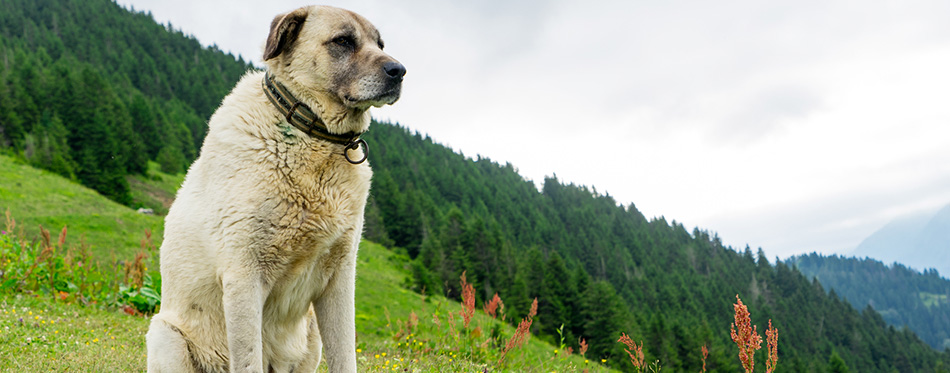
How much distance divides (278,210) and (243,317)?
543 millimetres

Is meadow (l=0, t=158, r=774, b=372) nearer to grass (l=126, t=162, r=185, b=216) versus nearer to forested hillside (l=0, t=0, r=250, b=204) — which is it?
forested hillside (l=0, t=0, r=250, b=204)

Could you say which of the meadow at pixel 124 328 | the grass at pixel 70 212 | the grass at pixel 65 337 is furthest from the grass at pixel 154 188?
the grass at pixel 65 337

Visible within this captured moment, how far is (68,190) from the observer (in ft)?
117

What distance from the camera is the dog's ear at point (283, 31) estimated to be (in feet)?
9.53

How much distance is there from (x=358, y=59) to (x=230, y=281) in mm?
1325

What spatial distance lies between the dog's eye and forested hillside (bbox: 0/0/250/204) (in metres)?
12.2

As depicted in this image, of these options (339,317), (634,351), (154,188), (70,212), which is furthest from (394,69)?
(154,188)

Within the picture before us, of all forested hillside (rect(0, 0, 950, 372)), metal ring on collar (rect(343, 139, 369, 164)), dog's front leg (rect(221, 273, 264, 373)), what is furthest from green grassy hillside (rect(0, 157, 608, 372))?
forested hillside (rect(0, 0, 950, 372))

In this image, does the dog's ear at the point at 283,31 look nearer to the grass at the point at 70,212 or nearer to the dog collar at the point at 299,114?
the dog collar at the point at 299,114

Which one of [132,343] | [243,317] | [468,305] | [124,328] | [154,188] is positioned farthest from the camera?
[154,188]

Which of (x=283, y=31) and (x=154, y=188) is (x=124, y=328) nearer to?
(x=283, y=31)

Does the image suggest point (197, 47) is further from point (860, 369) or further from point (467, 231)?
point (860, 369)

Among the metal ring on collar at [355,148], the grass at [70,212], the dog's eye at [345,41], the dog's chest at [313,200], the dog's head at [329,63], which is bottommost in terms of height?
the grass at [70,212]

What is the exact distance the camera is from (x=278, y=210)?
8.92 feet
